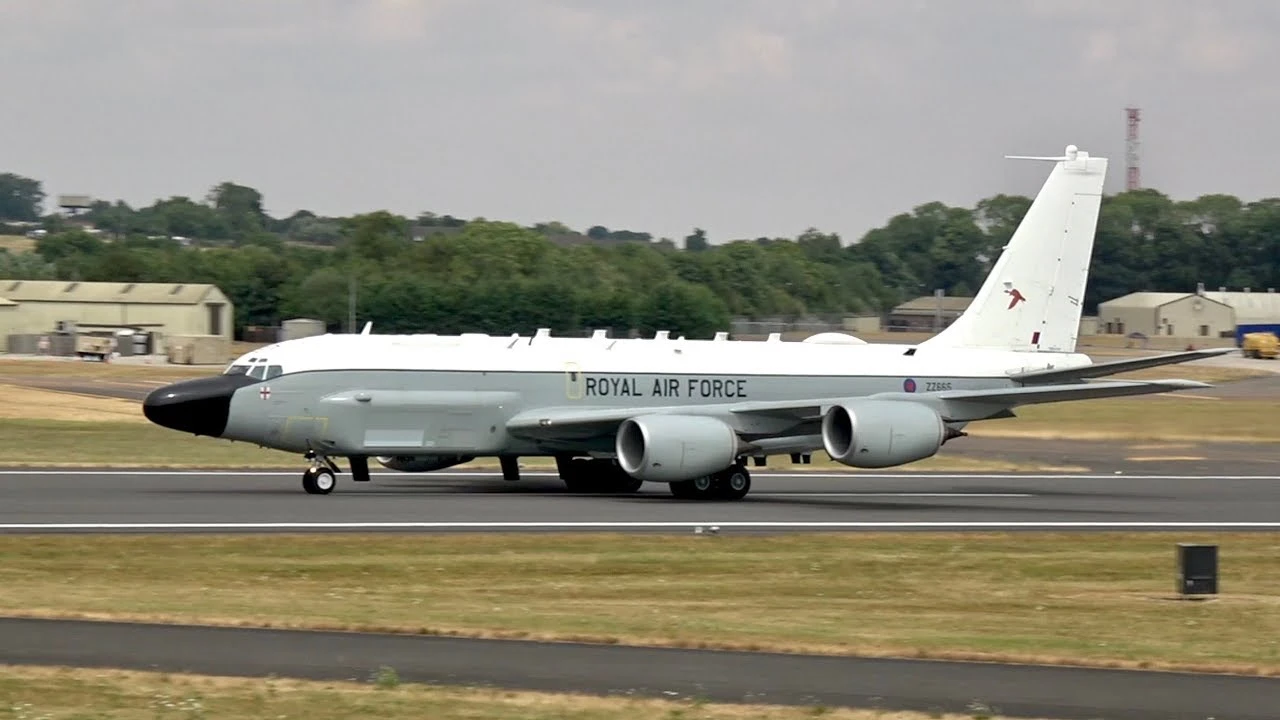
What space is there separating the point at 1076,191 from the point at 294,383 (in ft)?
53.8

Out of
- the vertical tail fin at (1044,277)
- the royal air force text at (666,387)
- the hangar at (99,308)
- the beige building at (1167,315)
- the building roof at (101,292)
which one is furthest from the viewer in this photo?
the beige building at (1167,315)

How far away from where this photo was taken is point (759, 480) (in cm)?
3859

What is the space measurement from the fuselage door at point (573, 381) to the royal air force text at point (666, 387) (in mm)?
124

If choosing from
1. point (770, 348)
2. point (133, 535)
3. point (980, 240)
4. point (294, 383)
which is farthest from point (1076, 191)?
point (980, 240)

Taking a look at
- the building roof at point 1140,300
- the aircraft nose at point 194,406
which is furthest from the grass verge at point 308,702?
the building roof at point 1140,300

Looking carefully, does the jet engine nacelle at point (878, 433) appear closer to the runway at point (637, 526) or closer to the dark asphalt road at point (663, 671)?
the runway at point (637, 526)

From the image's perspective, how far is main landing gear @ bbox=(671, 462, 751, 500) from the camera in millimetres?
33281

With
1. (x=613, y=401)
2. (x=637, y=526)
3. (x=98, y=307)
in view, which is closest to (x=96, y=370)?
(x=98, y=307)

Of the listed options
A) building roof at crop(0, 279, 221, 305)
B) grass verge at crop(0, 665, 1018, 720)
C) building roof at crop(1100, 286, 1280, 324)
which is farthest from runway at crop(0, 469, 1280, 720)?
building roof at crop(1100, 286, 1280, 324)

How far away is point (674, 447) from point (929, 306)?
52.0 metres

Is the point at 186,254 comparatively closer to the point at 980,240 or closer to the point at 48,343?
the point at 48,343

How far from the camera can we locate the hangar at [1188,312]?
383 ft

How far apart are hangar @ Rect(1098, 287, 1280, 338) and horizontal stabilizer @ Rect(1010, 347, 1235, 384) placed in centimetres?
8212

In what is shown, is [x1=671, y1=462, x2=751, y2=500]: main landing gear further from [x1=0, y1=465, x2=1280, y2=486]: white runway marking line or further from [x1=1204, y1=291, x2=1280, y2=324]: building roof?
[x1=1204, y1=291, x2=1280, y2=324]: building roof
